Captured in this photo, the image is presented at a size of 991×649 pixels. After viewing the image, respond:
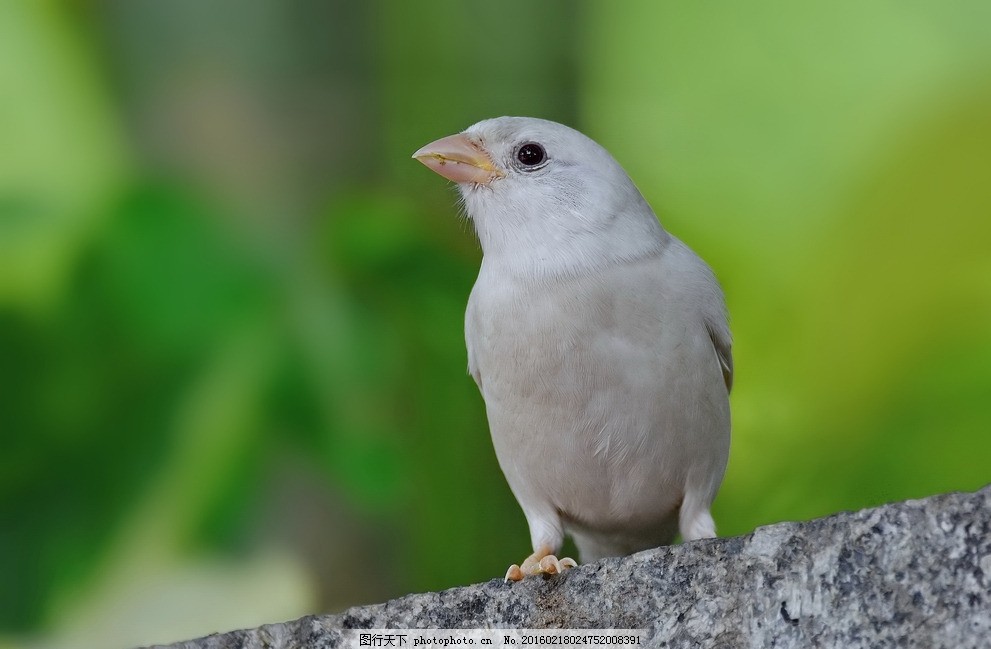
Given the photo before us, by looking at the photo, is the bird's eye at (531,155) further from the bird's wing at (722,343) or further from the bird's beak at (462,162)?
the bird's wing at (722,343)

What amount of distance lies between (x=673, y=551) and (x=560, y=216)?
857mm

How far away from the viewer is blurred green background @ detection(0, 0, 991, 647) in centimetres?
348

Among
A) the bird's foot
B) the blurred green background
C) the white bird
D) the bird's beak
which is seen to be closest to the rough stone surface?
the bird's foot

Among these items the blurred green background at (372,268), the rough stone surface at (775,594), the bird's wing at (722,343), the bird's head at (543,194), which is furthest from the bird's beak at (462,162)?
the blurred green background at (372,268)

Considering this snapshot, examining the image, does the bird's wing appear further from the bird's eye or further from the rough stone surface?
the rough stone surface

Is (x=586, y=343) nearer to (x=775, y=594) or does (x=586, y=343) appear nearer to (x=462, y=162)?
(x=462, y=162)

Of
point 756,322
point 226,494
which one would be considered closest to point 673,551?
point 756,322

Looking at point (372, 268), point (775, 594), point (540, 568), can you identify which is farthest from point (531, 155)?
point (372, 268)

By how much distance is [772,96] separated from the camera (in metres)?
3.65

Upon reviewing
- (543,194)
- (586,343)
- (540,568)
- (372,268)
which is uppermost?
(543,194)

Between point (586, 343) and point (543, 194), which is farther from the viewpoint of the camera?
point (543, 194)

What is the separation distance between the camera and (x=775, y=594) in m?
1.48

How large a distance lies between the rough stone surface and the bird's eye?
934 mm

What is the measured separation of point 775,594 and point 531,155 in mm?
1163
